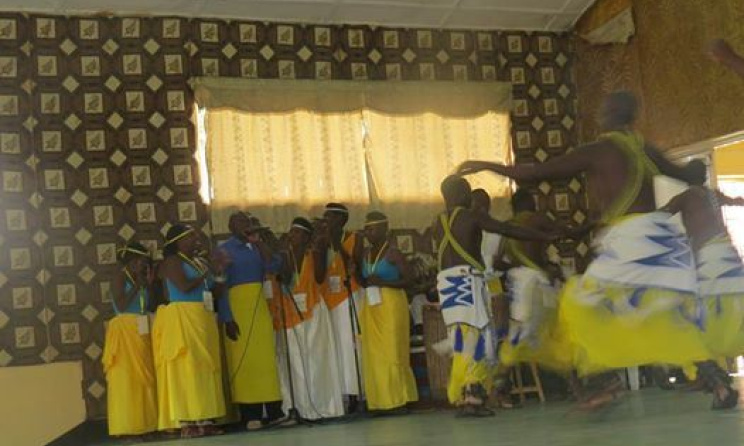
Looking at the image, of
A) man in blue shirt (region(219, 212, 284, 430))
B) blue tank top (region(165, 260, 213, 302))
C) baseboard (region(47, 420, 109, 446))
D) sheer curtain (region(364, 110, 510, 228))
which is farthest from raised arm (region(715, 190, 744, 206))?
baseboard (region(47, 420, 109, 446))

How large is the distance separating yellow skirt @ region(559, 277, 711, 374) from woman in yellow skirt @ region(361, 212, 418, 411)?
9.00 feet

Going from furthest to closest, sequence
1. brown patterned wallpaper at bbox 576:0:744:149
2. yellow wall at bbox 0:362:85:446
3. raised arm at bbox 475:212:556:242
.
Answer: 1. brown patterned wallpaper at bbox 576:0:744:149
2. yellow wall at bbox 0:362:85:446
3. raised arm at bbox 475:212:556:242

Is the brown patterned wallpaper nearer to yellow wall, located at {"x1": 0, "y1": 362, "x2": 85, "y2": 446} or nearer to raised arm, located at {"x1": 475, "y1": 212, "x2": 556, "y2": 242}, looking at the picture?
raised arm, located at {"x1": 475, "y1": 212, "x2": 556, "y2": 242}

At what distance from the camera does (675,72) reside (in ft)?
30.0

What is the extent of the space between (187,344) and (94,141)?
2952 millimetres

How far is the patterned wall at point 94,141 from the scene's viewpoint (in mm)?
8336

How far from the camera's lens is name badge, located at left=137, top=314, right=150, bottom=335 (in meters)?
6.97

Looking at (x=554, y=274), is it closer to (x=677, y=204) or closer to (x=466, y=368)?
(x=466, y=368)

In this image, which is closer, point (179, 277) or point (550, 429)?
point (550, 429)

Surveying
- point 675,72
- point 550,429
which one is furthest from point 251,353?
point 675,72

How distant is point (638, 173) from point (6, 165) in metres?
6.01

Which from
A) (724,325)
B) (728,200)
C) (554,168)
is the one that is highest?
(554,168)

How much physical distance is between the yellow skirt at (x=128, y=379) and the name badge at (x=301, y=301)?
114 centimetres

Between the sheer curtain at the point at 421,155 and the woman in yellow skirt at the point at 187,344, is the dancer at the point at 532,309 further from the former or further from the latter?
the sheer curtain at the point at 421,155
